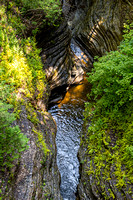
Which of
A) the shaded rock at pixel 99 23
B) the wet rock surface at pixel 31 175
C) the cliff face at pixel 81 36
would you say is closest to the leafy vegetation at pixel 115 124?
the wet rock surface at pixel 31 175

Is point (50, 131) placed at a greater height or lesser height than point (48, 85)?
lesser

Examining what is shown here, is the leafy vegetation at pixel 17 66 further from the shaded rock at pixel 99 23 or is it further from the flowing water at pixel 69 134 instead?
the shaded rock at pixel 99 23

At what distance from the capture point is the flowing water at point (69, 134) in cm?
645

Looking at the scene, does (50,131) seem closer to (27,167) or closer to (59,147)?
(59,147)

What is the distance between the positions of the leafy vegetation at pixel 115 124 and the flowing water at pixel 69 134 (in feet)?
4.11

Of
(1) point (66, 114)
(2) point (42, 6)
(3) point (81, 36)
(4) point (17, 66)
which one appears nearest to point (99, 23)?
(3) point (81, 36)

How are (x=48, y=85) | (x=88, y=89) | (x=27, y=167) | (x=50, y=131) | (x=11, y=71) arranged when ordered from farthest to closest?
(x=88, y=89), (x=48, y=85), (x=50, y=131), (x=11, y=71), (x=27, y=167)

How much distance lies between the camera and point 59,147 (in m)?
7.69

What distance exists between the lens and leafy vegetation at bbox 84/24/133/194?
517cm

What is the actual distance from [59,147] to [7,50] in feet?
17.8

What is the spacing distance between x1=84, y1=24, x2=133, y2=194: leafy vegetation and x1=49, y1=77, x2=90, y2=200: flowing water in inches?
49.4

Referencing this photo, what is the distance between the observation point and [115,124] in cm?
639

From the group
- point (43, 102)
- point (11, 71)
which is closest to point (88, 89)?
point (43, 102)

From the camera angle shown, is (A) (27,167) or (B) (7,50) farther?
(B) (7,50)
